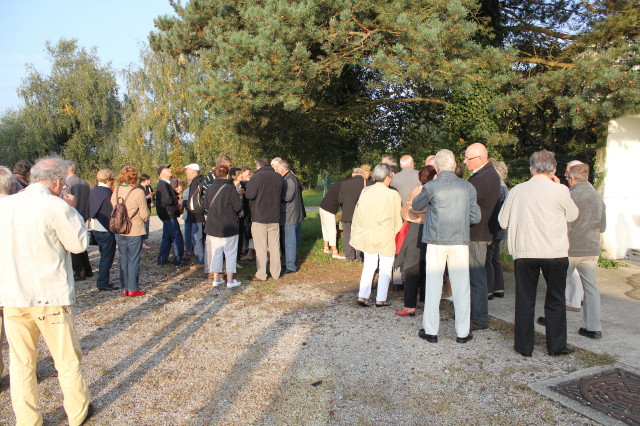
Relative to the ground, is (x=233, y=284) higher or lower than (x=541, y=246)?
lower

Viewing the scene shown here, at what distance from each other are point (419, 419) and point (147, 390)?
228 centimetres

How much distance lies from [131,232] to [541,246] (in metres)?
5.51

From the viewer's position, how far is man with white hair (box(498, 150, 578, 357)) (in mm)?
4402

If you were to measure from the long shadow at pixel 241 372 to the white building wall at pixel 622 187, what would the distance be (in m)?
6.80

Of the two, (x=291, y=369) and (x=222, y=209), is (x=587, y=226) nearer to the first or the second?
(x=291, y=369)

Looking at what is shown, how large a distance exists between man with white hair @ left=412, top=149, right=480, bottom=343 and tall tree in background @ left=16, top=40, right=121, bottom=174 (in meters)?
29.2

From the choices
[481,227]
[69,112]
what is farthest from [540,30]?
[69,112]

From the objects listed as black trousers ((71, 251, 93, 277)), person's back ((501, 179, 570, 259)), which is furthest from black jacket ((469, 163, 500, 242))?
black trousers ((71, 251, 93, 277))

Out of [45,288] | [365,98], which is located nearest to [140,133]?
[365,98]

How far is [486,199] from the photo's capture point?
546 centimetres

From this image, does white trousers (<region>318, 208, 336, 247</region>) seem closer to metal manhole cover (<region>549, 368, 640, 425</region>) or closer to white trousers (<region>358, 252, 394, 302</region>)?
white trousers (<region>358, 252, 394, 302</region>)

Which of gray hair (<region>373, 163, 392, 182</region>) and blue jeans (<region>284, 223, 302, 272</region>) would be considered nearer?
gray hair (<region>373, 163, 392, 182</region>)

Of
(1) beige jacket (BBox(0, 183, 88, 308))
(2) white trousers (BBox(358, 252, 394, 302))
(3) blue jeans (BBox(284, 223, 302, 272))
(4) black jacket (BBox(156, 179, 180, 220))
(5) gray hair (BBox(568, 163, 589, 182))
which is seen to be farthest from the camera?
(4) black jacket (BBox(156, 179, 180, 220))

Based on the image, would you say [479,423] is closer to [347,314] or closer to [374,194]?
[347,314]
